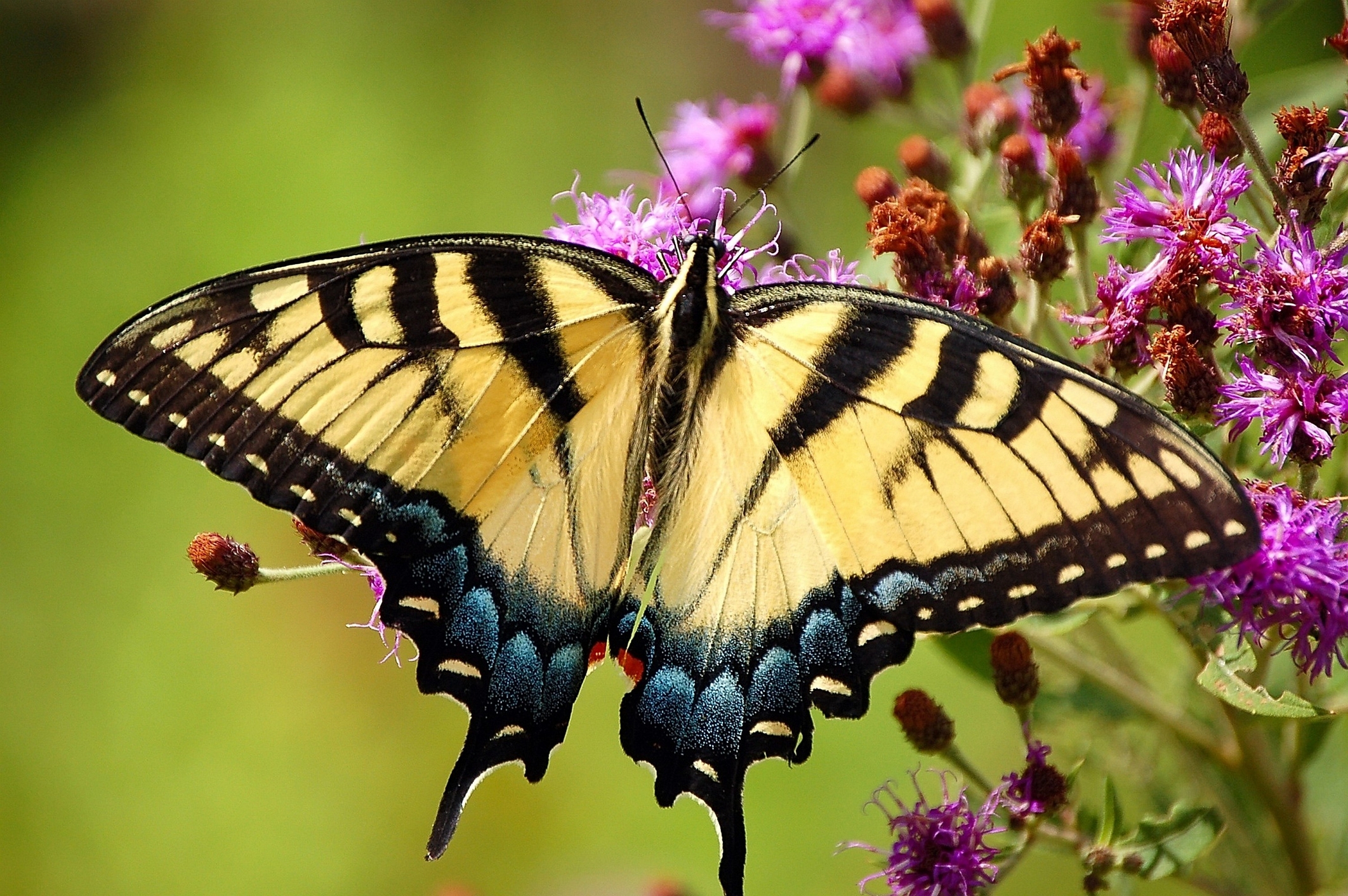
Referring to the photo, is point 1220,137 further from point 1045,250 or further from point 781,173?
point 781,173

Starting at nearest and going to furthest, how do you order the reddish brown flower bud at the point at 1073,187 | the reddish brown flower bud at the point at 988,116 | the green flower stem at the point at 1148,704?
the reddish brown flower bud at the point at 1073,187
the green flower stem at the point at 1148,704
the reddish brown flower bud at the point at 988,116

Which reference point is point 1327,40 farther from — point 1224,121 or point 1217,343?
point 1217,343

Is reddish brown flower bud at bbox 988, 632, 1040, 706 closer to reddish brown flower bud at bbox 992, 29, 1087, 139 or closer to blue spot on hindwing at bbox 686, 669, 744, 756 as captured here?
blue spot on hindwing at bbox 686, 669, 744, 756

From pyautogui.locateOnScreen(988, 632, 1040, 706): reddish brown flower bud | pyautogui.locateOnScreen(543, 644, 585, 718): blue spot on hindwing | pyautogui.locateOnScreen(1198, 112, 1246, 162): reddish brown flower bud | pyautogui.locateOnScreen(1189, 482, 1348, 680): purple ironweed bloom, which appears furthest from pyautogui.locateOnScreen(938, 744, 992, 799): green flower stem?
pyautogui.locateOnScreen(1198, 112, 1246, 162): reddish brown flower bud

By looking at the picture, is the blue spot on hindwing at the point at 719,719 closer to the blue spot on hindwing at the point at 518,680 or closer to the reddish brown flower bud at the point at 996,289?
the blue spot on hindwing at the point at 518,680

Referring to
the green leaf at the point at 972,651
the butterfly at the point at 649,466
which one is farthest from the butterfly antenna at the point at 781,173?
the green leaf at the point at 972,651


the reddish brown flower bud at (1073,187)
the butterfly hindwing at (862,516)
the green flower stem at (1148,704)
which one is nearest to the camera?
the butterfly hindwing at (862,516)
